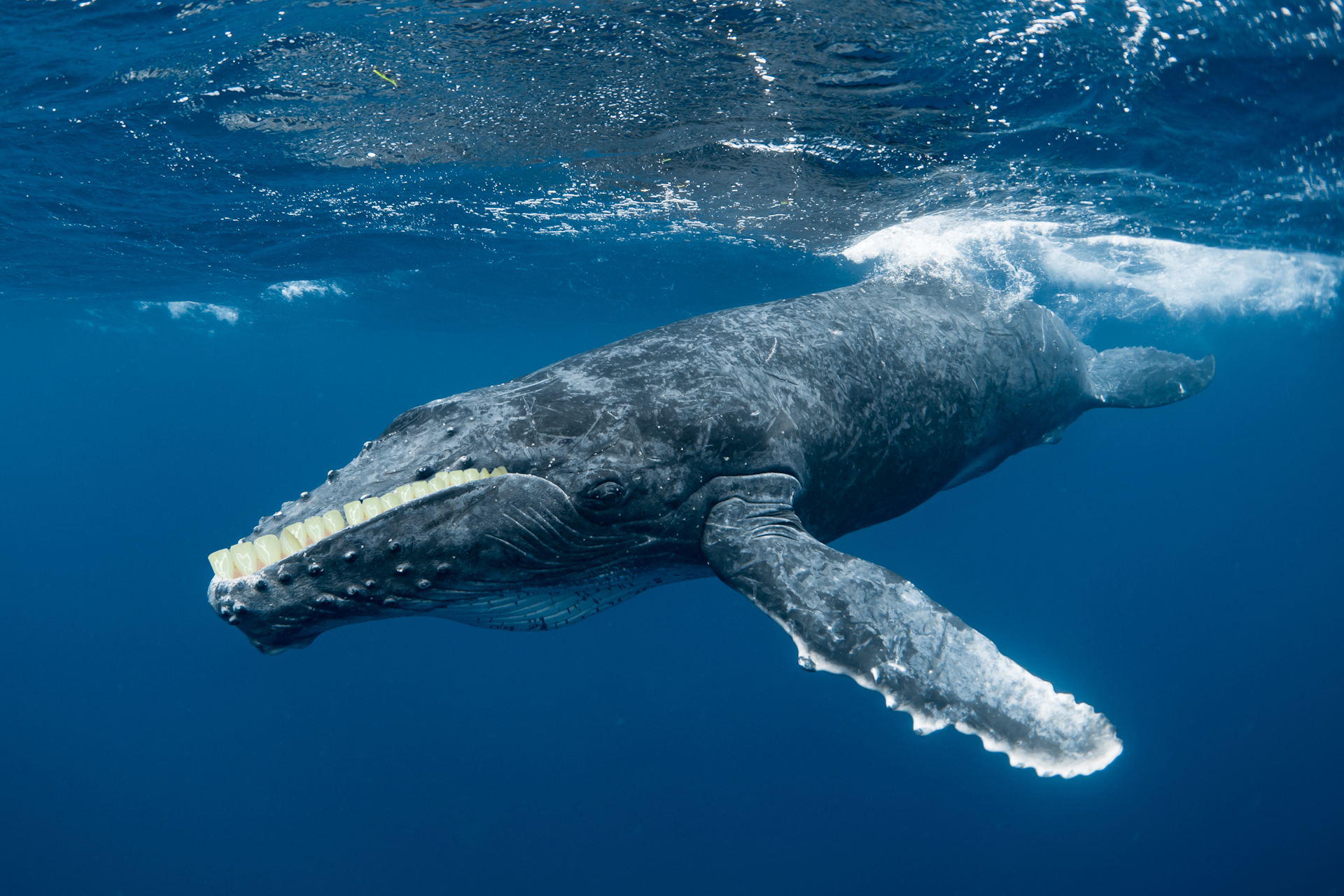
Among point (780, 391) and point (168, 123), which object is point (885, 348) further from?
point (168, 123)

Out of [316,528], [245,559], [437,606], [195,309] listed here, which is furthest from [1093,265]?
[195,309]

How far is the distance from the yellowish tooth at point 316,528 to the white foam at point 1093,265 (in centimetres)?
812

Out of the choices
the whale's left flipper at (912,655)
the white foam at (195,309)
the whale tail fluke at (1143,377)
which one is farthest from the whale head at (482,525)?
the white foam at (195,309)

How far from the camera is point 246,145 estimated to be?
12062mm

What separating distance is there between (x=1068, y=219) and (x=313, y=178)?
1620cm

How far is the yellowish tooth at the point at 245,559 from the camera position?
3613mm

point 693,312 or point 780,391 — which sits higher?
point 780,391

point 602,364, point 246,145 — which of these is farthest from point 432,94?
point 602,364

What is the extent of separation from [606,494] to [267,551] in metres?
1.95

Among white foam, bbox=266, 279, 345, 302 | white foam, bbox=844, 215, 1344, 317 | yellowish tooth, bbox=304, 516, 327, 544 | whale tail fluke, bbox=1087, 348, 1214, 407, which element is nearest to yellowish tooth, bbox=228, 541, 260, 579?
yellowish tooth, bbox=304, 516, 327, 544

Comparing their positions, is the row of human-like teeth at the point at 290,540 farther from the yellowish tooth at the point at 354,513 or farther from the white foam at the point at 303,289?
the white foam at the point at 303,289

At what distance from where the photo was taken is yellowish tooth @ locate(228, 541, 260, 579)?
11.9 feet

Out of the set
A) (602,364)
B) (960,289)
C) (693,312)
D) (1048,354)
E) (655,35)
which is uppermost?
(655,35)

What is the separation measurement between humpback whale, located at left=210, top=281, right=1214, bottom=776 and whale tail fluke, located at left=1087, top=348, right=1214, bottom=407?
642 centimetres
